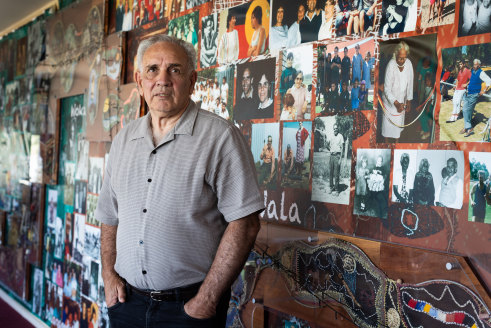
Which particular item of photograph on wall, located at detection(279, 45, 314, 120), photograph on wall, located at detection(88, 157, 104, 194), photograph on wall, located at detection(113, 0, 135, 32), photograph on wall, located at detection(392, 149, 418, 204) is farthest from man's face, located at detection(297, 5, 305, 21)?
photograph on wall, located at detection(88, 157, 104, 194)

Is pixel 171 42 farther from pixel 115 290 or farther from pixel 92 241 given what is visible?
pixel 92 241

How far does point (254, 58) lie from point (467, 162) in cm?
98

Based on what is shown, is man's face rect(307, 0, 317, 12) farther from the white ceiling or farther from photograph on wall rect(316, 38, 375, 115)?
the white ceiling

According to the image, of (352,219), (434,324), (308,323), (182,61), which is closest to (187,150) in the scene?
(182,61)

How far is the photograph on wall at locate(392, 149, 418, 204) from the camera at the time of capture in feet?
→ 4.54

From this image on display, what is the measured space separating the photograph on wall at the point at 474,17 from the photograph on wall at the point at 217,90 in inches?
39.4

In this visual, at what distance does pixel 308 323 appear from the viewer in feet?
5.55

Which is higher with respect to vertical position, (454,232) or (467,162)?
Result: (467,162)

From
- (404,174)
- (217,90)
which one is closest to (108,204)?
(217,90)

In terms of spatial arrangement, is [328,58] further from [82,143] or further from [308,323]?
[82,143]

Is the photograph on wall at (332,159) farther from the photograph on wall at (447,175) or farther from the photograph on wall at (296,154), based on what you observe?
the photograph on wall at (447,175)

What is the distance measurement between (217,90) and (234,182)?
2.56 ft

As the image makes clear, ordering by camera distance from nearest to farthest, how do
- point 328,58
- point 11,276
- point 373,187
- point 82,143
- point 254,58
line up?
point 373,187 → point 328,58 → point 254,58 → point 82,143 → point 11,276

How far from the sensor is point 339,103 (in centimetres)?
160
